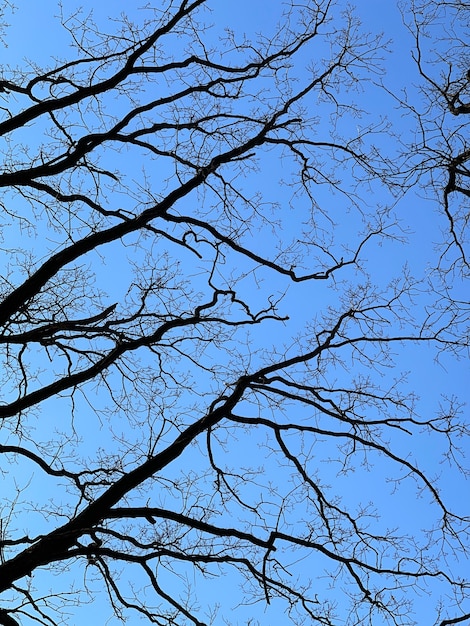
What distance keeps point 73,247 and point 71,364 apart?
4.58ft

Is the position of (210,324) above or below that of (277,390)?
above

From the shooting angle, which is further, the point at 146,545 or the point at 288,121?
the point at 288,121

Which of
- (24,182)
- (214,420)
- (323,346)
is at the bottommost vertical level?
(214,420)

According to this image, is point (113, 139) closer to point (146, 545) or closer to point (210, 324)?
point (210, 324)

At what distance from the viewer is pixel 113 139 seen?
23.9 feet

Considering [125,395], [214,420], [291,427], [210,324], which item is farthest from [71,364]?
[291,427]

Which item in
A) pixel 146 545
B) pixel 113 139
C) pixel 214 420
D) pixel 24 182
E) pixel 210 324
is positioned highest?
pixel 113 139

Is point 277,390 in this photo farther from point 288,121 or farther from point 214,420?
point 288,121

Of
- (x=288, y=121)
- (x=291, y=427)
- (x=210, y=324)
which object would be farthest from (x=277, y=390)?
(x=288, y=121)

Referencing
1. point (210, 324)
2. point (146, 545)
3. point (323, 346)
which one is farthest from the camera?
point (210, 324)

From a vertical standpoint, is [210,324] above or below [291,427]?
above

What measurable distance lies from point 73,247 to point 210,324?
149 centimetres

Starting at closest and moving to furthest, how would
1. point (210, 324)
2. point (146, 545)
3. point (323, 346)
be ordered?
point (146, 545), point (323, 346), point (210, 324)

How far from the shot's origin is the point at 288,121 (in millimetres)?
7480
